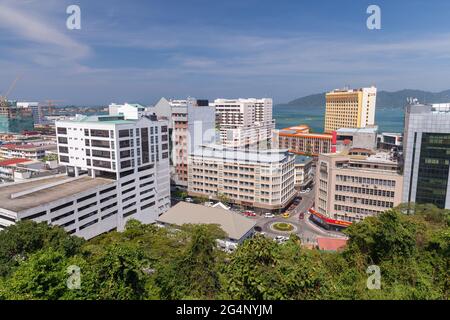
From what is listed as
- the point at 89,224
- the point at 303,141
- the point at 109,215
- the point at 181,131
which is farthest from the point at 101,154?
the point at 303,141

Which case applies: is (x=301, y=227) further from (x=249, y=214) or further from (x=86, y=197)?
(x=86, y=197)

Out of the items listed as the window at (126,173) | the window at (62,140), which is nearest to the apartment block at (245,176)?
the window at (126,173)

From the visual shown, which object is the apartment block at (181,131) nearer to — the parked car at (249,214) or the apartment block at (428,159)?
the parked car at (249,214)

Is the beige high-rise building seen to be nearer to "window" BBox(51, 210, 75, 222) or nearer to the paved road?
the paved road

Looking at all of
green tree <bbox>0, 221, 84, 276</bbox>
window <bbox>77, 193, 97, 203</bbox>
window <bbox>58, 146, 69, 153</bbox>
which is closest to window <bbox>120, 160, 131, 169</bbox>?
window <bbox>77, 193, 97, 203</bbox>
